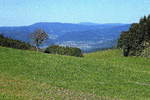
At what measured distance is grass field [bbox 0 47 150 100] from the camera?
18688 millimetres

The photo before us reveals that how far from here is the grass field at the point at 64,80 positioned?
1869 cm

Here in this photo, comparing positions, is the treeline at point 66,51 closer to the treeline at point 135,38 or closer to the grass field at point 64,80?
the treeline at point 135,38

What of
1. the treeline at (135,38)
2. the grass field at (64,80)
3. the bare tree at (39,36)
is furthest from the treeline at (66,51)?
the grass field at (64,80)

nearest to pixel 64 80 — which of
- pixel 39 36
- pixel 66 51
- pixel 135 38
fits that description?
pixel 39 36

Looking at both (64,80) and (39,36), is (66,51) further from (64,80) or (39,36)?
(64,80)

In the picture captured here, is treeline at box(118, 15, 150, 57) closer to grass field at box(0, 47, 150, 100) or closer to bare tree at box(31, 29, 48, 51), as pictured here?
bare tree at box(31, 29, 48, 51)

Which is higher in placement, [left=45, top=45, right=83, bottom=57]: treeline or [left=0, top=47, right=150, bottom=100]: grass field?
[left=0, top=47, right=150, bottom=100]: grass field

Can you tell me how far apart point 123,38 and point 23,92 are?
342 feet

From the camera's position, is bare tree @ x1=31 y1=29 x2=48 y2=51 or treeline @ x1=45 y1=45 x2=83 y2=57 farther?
treeline @ x1=45 y1=45 x2=83 y2=57

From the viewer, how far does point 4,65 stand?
101 ft

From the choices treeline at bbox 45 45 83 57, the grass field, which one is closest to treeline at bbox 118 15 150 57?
treeline at bbox 45 45 83 57

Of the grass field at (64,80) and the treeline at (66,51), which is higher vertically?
the grass field at (64,80)

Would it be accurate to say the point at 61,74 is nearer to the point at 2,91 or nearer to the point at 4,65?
the point at 4,65

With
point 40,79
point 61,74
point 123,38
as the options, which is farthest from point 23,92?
point 123,38
